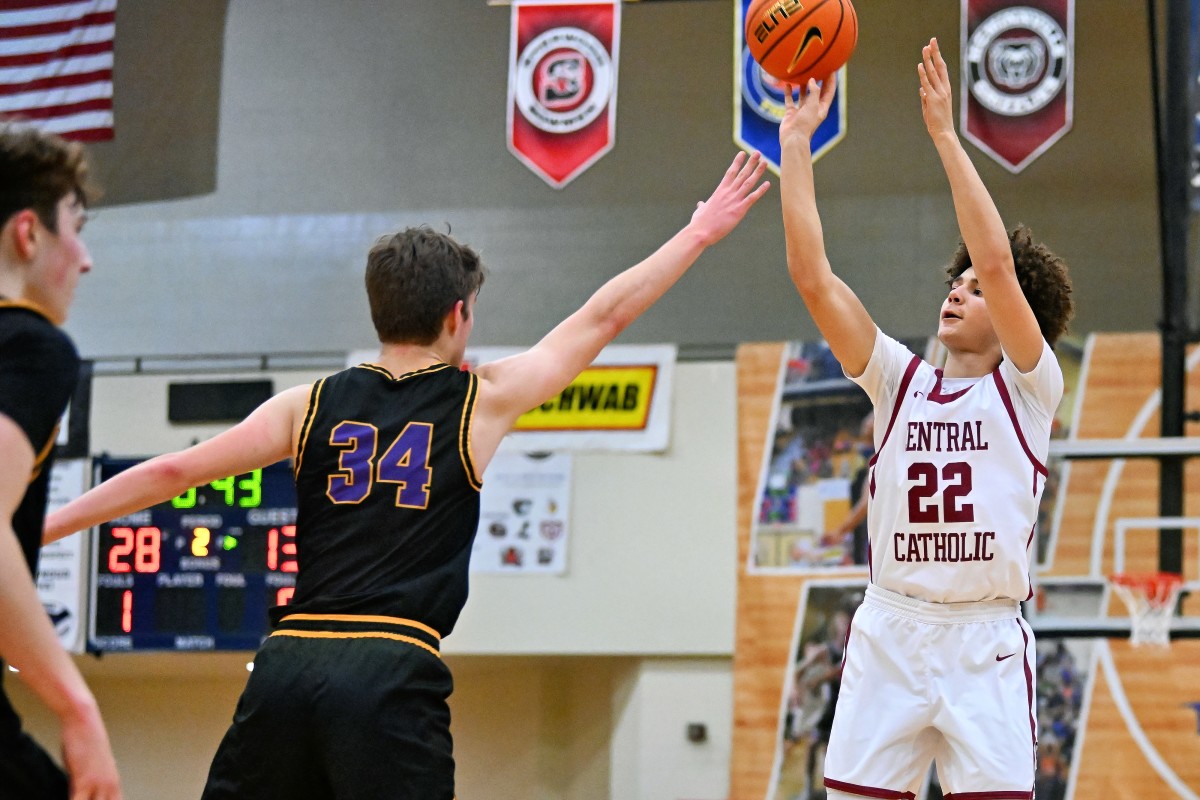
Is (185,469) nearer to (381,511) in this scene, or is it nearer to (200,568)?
(381,511)

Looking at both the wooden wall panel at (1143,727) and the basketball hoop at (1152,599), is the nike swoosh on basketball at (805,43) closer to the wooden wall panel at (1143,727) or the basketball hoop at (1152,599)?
the basketball hoop at (1152,599)

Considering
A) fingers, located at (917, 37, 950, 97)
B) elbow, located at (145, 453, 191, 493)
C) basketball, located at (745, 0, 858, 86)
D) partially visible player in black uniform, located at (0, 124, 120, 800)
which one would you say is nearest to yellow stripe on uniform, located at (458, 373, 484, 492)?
elbow, located at (145, 453, 191, 493)

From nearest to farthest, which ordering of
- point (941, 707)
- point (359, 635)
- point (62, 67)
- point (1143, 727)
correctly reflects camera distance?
point (359, 635) < point (941, 707) < point (1143, 727) < point (62, 67)

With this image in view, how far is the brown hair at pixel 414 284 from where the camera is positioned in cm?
330

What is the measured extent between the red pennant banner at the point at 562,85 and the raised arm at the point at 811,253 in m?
5.97

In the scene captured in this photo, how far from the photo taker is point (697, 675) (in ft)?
31.9

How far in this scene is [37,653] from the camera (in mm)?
2191

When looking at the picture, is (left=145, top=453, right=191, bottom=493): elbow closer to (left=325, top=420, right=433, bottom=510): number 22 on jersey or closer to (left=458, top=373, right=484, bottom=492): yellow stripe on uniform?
(left=325, top=420, right=433, bottom=510): number 22 on jersey

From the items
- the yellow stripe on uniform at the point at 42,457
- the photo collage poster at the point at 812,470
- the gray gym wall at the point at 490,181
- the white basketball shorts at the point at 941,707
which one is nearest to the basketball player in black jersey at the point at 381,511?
the yellow stripe on uniform at the point at 42,457

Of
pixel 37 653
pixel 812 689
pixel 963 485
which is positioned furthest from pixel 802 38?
pixel 812 689

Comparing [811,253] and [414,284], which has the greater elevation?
[811,253]

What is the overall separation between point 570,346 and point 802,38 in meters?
1.74

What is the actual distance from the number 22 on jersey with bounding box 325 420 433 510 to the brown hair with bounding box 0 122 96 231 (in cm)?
90

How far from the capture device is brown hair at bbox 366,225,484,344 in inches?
130
